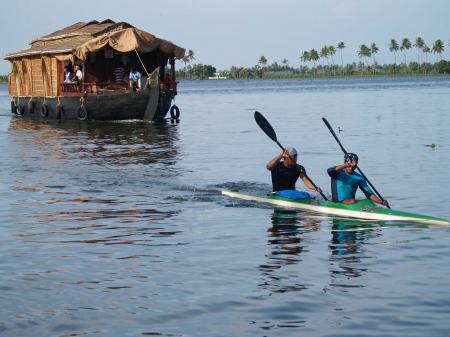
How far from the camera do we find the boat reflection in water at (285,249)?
416 inches

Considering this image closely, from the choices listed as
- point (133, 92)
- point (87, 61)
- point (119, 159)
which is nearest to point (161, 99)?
point (133, 92)

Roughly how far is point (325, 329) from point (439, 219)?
608cm

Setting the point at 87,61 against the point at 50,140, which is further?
the point at 87,61

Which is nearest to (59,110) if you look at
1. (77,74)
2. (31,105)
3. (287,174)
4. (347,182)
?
(77,74)

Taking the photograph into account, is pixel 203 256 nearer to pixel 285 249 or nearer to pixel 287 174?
pixel 285 249

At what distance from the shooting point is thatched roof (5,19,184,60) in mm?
41562

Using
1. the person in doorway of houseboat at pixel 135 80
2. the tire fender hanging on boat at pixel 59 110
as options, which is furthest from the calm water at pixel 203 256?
the tire fender hanging on boat at pixel 59 110

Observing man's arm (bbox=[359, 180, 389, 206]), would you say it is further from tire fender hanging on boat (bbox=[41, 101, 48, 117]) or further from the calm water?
tire fender hanging on boat (bbox=[41, 101, 48, 117])

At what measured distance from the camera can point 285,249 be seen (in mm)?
12727

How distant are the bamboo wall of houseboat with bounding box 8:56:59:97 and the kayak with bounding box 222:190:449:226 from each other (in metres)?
30.0

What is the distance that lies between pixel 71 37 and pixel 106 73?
3.89m

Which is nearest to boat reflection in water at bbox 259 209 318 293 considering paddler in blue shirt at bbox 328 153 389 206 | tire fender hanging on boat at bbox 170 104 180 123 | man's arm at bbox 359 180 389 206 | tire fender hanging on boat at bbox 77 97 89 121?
paddler in blue shirt at bbox 328 153 389 206

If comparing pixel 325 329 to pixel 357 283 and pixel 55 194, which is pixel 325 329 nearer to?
pixel 357 283

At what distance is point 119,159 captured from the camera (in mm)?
26391
